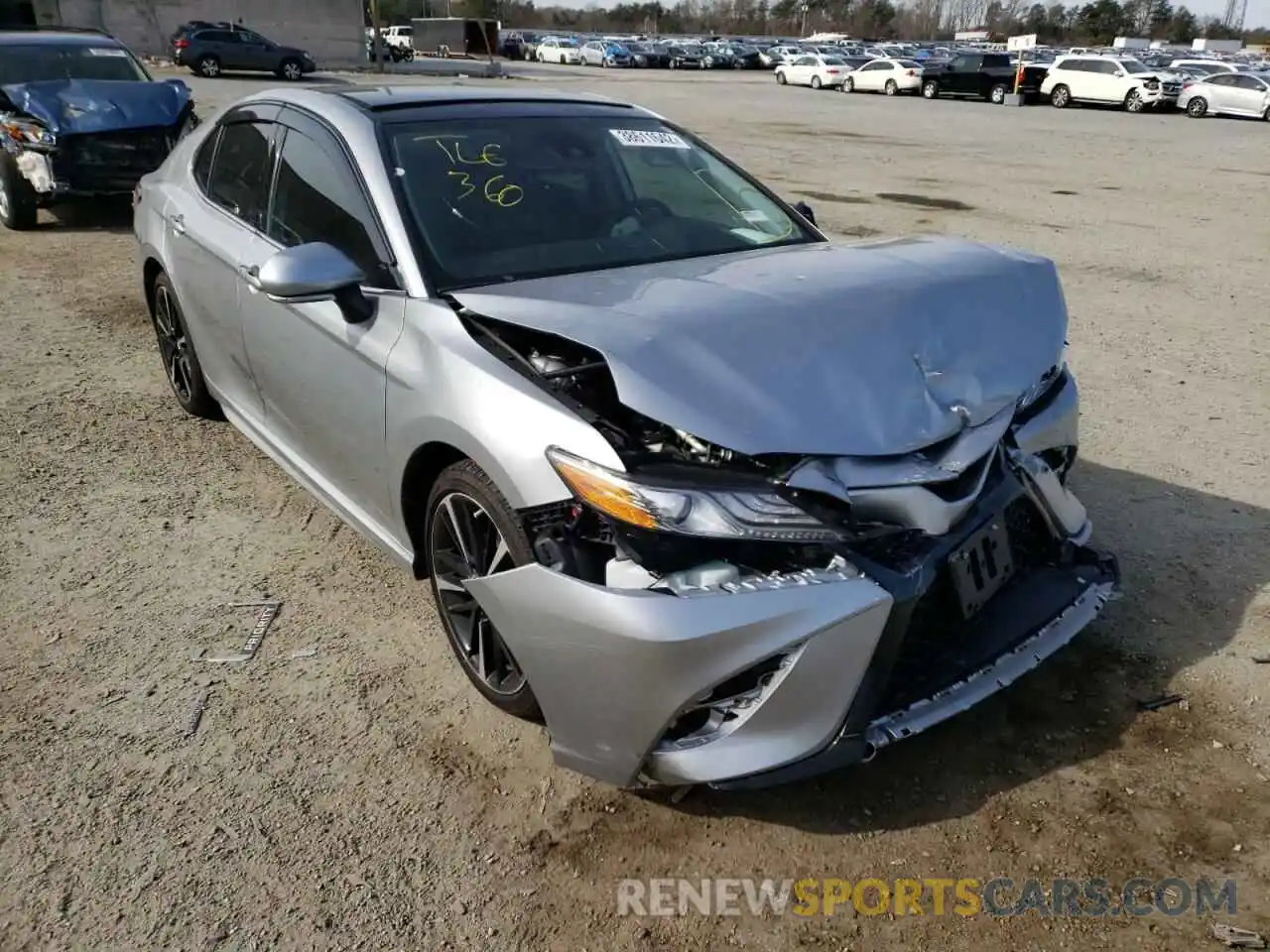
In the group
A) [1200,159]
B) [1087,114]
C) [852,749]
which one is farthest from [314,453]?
[1087,114]

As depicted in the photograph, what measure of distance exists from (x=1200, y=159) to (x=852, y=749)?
19.0 meters

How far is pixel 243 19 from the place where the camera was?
143ft

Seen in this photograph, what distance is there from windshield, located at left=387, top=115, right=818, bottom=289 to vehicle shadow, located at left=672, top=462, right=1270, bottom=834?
1.75 metres

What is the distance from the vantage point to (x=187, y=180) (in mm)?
4523

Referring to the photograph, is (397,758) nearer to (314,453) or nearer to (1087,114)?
(314,453)

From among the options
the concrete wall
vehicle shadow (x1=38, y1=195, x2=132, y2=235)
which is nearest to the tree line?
the concrete wall

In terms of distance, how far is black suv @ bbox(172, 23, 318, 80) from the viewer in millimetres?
33844

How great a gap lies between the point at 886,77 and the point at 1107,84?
912 centimetres

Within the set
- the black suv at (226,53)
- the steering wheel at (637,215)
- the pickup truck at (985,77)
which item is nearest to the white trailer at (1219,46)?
the pickup truck at (985,77)

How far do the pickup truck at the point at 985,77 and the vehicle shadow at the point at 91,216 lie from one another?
30310mm

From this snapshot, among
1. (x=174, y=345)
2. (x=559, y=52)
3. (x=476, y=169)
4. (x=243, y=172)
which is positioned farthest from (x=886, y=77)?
(x=476, y=169)

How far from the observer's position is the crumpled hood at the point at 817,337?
2.32 metres

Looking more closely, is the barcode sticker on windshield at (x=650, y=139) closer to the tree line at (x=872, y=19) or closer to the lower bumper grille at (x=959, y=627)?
the lower bumper grille at (x=959, y=627)

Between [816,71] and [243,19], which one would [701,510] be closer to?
[816,71]
